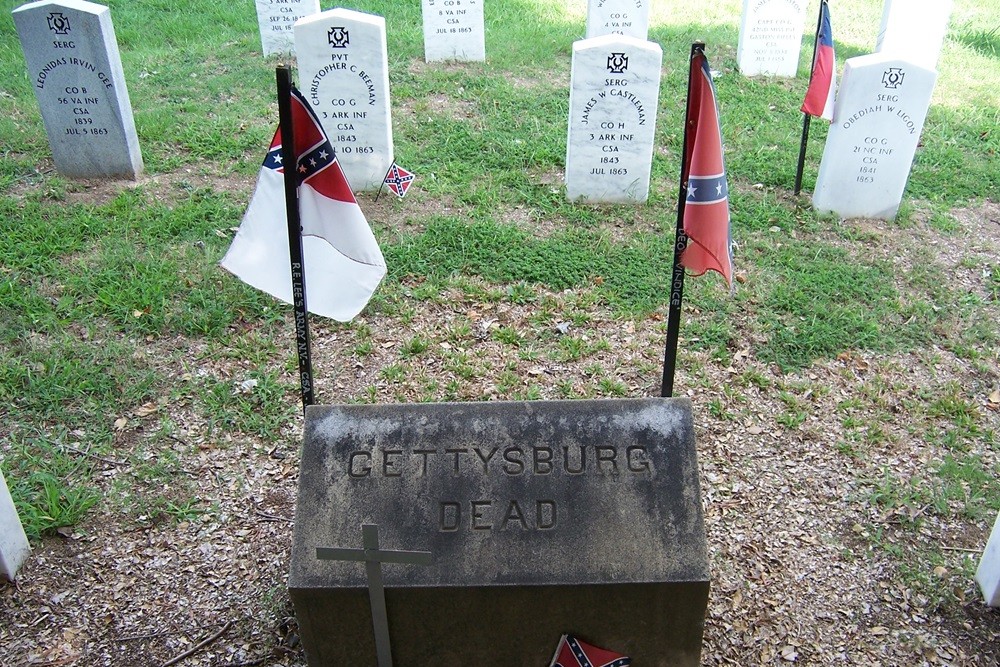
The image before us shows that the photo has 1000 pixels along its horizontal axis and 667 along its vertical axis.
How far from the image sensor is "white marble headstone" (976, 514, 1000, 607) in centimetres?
356

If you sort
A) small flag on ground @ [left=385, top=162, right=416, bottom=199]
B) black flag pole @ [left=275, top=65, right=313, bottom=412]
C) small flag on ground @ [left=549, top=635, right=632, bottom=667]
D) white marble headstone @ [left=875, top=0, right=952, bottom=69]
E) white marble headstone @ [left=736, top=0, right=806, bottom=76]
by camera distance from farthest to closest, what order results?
1. white marble headstone @ [left=736, top=0, right=806, bottom=76]
2. white marble headstone @ [left=875, top=0, right=952, bottom=69]
3. small flag on ground @ [left=385, top=162, right=416, bottom=199]
4. black flag pole @ [left=275, top=65, right=313, bottom=412]
5. small flag on ground @ [left=549, top=635, right=632, bottom=667]

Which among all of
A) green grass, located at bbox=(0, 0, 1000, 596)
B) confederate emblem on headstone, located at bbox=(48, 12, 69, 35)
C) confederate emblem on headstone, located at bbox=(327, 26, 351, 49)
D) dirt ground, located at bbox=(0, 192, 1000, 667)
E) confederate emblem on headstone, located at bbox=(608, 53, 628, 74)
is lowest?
dirt ground, located at bbox=(0, 192, 1000, 667)

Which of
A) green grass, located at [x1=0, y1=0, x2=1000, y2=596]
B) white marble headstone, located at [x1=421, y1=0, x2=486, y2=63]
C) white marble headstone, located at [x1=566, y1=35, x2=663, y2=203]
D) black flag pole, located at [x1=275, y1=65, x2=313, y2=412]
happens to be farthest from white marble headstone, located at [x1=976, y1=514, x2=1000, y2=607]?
white marble headstone, located at [x1=421, y1=0, x2=486, y2=63]

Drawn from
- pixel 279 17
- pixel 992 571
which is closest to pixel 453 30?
pixel 279 17

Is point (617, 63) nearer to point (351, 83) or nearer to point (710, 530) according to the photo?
point (351, 83)

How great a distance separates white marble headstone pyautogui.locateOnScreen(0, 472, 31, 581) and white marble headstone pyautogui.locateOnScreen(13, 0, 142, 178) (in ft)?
14.1

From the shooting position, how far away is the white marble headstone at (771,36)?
32.2 ft

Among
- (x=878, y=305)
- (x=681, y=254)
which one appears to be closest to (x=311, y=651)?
(x=681, y=254)

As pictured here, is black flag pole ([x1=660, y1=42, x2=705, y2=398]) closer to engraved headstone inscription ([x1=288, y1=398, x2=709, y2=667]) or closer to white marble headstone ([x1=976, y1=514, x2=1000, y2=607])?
engraved headstone inscription ([x1=288, y1=398, x2=709, y2=667])

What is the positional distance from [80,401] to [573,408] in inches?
123

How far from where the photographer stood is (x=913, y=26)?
354 inches

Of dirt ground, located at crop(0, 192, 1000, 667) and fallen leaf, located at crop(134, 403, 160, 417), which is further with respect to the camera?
fallen leaf, located at crop(134, 403, 160, 417)

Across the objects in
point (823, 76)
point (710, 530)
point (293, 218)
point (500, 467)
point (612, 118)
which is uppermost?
point (293, 218)

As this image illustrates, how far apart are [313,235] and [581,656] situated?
195 centimetres
